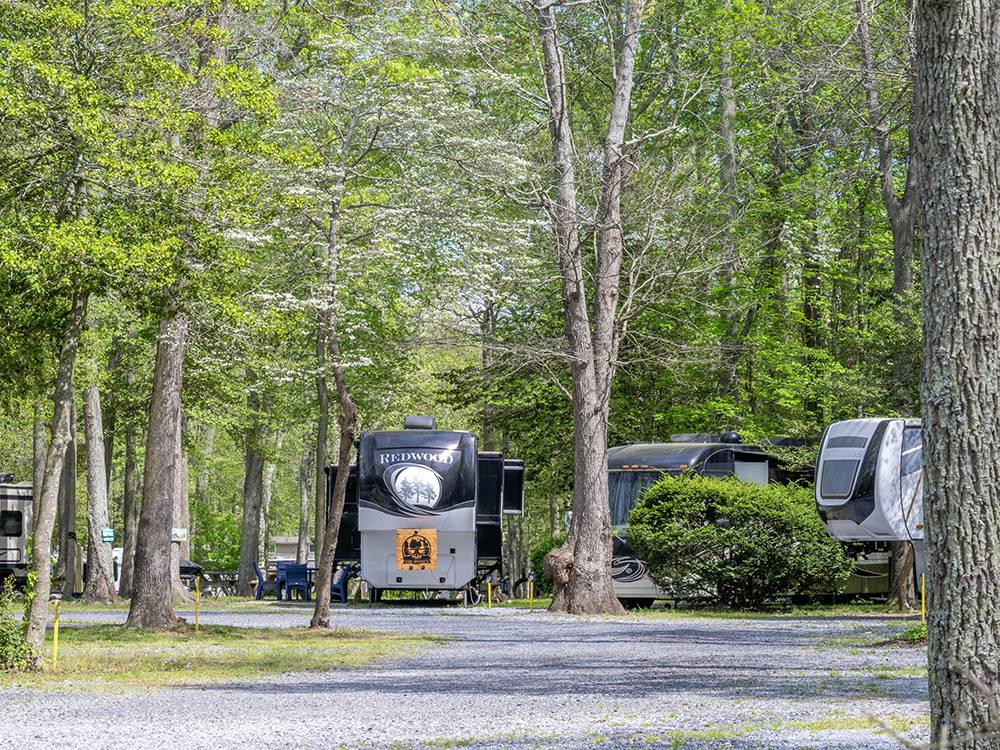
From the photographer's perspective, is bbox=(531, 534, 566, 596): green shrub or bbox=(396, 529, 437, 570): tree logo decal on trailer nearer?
bbox=(396, 529, 437, 570): tree logo decal on trailer

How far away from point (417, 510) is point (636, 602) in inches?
188

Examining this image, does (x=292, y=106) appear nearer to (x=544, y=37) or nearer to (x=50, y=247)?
(x=544, y=37)

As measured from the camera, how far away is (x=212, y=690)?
41.0 feet

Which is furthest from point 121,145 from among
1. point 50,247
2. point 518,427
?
point 518,427

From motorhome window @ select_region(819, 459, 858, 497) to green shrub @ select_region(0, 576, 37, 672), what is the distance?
13660mm

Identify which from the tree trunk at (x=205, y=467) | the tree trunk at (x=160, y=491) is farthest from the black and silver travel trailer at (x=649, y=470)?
the tree trunk at (x=205, y=467)

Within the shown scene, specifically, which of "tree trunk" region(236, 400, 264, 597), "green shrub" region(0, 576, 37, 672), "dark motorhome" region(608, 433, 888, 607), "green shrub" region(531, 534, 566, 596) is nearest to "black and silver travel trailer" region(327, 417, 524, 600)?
"dark motorhome" region(608, 433, 888, 607)

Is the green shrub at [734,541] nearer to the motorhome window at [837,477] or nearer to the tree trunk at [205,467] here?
the motorhome window at [837,477]

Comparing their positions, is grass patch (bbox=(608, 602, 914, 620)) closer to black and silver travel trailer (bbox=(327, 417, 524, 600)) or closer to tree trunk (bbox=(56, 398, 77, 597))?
black and silver travel trailer (bbox=(327, 417, 524, 600))

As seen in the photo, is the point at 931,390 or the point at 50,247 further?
the point at 50,247

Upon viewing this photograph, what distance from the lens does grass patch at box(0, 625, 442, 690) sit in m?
Answer: 13.7

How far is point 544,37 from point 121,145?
39.8 feet

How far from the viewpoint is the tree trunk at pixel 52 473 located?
14.1 m

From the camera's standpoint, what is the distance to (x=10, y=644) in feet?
45.6
